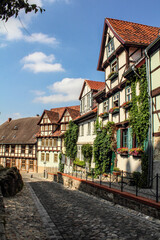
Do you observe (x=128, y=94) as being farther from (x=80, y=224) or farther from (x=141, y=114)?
(x=80, y=224)

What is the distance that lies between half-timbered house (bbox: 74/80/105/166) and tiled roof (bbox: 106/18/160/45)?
6.71 metres

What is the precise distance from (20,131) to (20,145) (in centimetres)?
463

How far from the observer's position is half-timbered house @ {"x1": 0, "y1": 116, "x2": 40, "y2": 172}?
4146cm

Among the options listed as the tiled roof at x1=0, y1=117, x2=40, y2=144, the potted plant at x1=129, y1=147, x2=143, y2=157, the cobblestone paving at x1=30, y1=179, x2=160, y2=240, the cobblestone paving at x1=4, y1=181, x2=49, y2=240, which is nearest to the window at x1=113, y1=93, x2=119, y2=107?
the potted plant at x1=129, y1=147, x2=143, y2=157

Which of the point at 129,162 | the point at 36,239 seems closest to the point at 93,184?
the point at 129,162

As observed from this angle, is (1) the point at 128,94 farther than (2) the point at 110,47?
No

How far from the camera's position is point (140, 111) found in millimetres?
13281

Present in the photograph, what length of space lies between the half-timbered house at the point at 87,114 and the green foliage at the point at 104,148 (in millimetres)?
3444

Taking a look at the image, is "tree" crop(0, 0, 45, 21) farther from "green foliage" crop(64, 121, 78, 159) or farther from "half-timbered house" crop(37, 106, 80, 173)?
"half-timbered house" crop(37, 106, 80, 173)

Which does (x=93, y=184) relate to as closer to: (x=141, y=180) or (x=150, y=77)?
(x=141, y=180)

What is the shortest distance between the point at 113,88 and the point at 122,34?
161 inches

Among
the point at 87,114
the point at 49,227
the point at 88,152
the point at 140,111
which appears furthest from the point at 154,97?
the point at 87,114

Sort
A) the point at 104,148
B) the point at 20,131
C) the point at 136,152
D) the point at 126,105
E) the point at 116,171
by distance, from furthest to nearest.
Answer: the point at 20,131 → the point at 104,148 → the point at 116,171 → the point at 126,105 → the point at 136,152

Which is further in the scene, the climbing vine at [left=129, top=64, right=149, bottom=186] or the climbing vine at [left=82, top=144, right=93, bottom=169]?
the climbing vine at [left=82, top=144, right=93, bottom=169]
